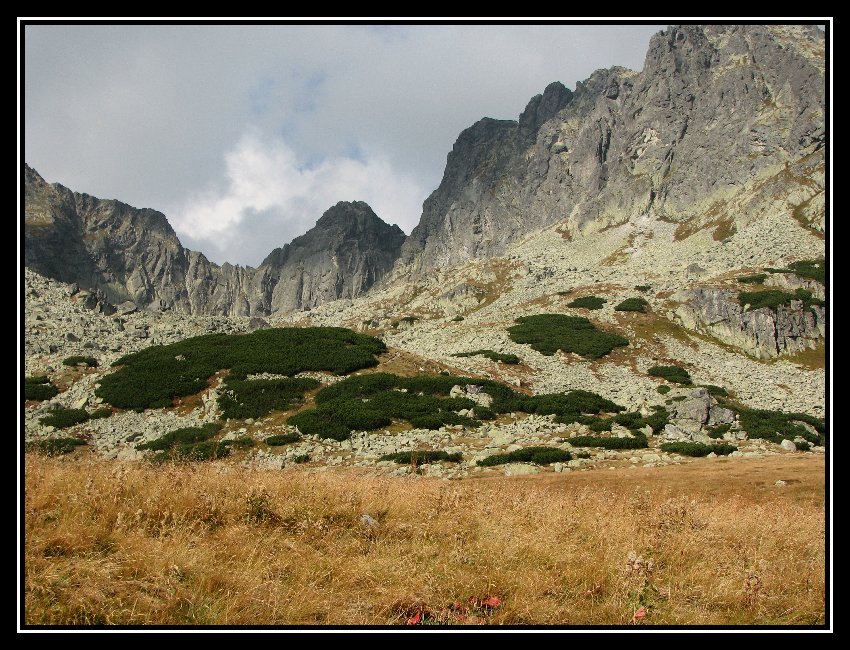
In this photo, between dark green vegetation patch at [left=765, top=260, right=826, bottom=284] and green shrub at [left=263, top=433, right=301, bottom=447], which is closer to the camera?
green shrub at [left=263, top=433, right=301, bottom=447]

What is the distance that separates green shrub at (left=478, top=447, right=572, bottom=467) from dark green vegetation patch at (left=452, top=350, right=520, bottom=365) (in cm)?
2209

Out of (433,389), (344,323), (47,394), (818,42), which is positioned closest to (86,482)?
(433,389)

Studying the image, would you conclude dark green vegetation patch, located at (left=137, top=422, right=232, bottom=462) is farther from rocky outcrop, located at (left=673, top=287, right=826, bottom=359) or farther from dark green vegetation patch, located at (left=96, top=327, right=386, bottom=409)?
rocky outcrop, located at (left=673, top=287, right=826, bottom=359)

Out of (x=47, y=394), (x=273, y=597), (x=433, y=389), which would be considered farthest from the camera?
(x=47, y=394)

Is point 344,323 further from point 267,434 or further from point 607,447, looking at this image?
point 607,447

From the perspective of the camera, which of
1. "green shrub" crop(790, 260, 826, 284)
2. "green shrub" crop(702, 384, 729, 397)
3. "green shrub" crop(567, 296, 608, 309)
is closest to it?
"green shrub" crop(702, 384, 729, 397)

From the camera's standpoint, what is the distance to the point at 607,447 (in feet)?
73.6

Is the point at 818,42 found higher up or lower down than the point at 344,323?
higher up

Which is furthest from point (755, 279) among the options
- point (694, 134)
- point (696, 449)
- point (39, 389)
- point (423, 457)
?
point (694, 134)

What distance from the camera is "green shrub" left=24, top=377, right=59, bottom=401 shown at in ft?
110

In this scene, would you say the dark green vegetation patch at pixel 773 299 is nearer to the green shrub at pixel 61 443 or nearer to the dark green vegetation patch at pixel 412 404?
the dark green vegetation patch at pixel 412 404

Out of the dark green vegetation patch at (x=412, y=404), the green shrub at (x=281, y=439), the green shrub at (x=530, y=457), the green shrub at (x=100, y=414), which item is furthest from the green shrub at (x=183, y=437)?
the green shrub at (x=530, y=457)

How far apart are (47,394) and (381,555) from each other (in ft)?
122

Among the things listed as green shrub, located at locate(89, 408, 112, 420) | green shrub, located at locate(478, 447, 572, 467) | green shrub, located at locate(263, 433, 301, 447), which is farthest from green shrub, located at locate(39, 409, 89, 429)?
green shrub, located at locate(478, 447, 572, 467)
